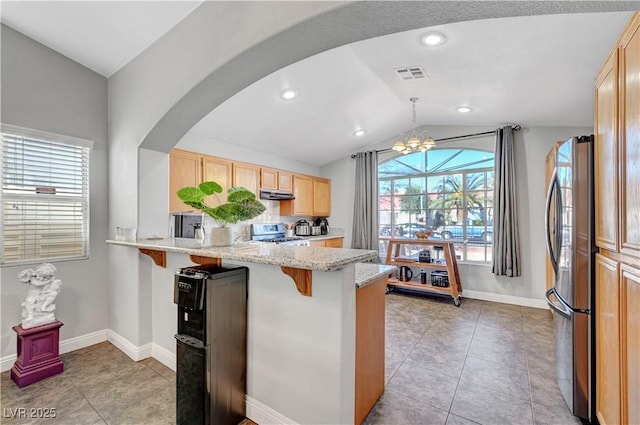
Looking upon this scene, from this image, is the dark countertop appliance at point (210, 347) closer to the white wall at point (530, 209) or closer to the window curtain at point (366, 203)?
the window curtain at point (366, 203)

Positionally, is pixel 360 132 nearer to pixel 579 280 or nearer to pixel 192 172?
pixel 192 172

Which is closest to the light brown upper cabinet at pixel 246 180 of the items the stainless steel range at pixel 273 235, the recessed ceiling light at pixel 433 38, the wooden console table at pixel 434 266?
the stainless steel range at pixel 273 235

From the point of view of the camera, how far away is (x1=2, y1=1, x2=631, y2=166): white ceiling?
209 cm

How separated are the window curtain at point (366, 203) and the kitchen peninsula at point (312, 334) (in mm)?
3405

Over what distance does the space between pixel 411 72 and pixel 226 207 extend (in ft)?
7.81

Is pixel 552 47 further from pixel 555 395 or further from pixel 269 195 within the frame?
pixel 269 195

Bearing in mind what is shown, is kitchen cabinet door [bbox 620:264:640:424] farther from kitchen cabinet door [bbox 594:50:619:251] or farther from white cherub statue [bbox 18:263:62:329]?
white cherub statue [bbox 18:263:62:329]

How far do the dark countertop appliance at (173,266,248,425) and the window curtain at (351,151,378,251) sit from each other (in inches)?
152

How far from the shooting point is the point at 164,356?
2504 mm

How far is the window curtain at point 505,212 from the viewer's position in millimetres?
4117

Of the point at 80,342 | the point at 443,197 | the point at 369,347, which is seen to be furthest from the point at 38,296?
the point at 443,197

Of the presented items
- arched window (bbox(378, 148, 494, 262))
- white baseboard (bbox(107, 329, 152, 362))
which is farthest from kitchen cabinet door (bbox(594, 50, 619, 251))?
white baseboard (bbox(107, 329, 152, 362))

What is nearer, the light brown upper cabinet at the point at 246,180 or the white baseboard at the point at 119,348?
the white baseboard at the point at 119,348

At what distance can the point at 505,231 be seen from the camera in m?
4.14
